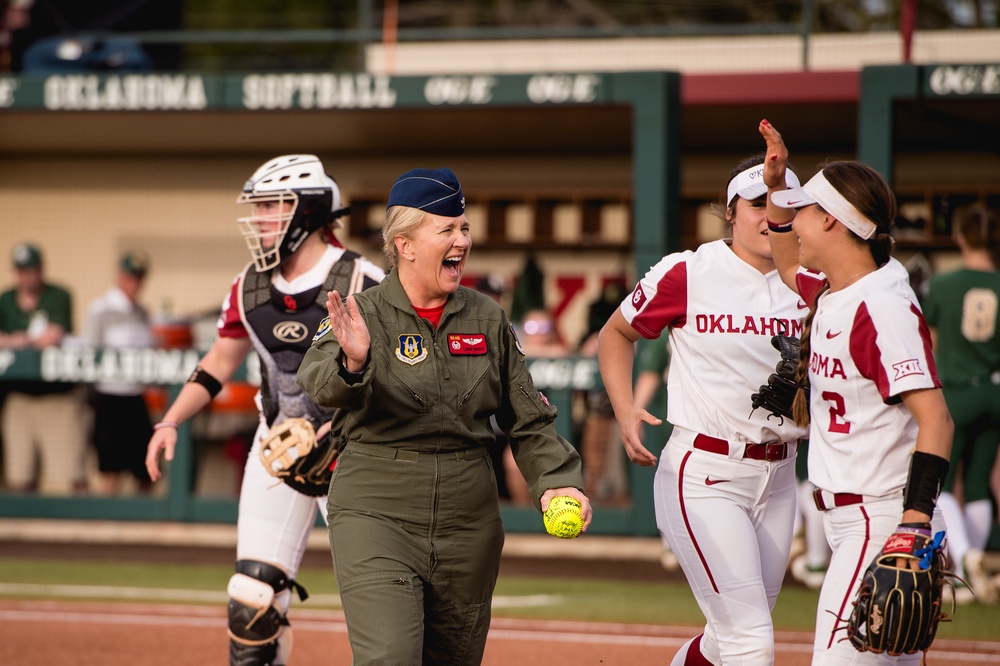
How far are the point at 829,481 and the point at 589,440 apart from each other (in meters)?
6.32

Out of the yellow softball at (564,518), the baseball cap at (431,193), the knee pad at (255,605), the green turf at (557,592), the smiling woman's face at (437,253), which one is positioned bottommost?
the green turf at (557,592)

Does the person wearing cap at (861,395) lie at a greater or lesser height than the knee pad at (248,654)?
greater

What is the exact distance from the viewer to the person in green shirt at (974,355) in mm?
7871

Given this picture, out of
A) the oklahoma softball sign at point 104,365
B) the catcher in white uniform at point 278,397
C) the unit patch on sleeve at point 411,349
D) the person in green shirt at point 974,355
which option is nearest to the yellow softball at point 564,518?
the unit patch on sleeve at point 411,349

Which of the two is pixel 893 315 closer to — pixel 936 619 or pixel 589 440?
pixel 936 619

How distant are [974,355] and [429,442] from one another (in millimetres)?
5128

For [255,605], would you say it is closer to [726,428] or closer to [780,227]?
[726,428]

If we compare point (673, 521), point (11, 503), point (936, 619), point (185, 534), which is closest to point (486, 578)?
point (673, 521)

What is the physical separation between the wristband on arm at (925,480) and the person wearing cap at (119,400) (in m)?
8.05

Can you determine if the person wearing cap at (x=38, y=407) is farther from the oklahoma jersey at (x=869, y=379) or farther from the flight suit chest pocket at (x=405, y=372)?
the oklahoma jersey at (x=869, y=379)

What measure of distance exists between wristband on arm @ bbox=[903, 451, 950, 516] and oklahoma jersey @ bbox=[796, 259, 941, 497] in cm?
19

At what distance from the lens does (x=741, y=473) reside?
4234mm

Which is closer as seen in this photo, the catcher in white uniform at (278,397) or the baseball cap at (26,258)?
the catcher in white uniform at (278,397)

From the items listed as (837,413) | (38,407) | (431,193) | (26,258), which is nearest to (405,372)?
(431,193)
